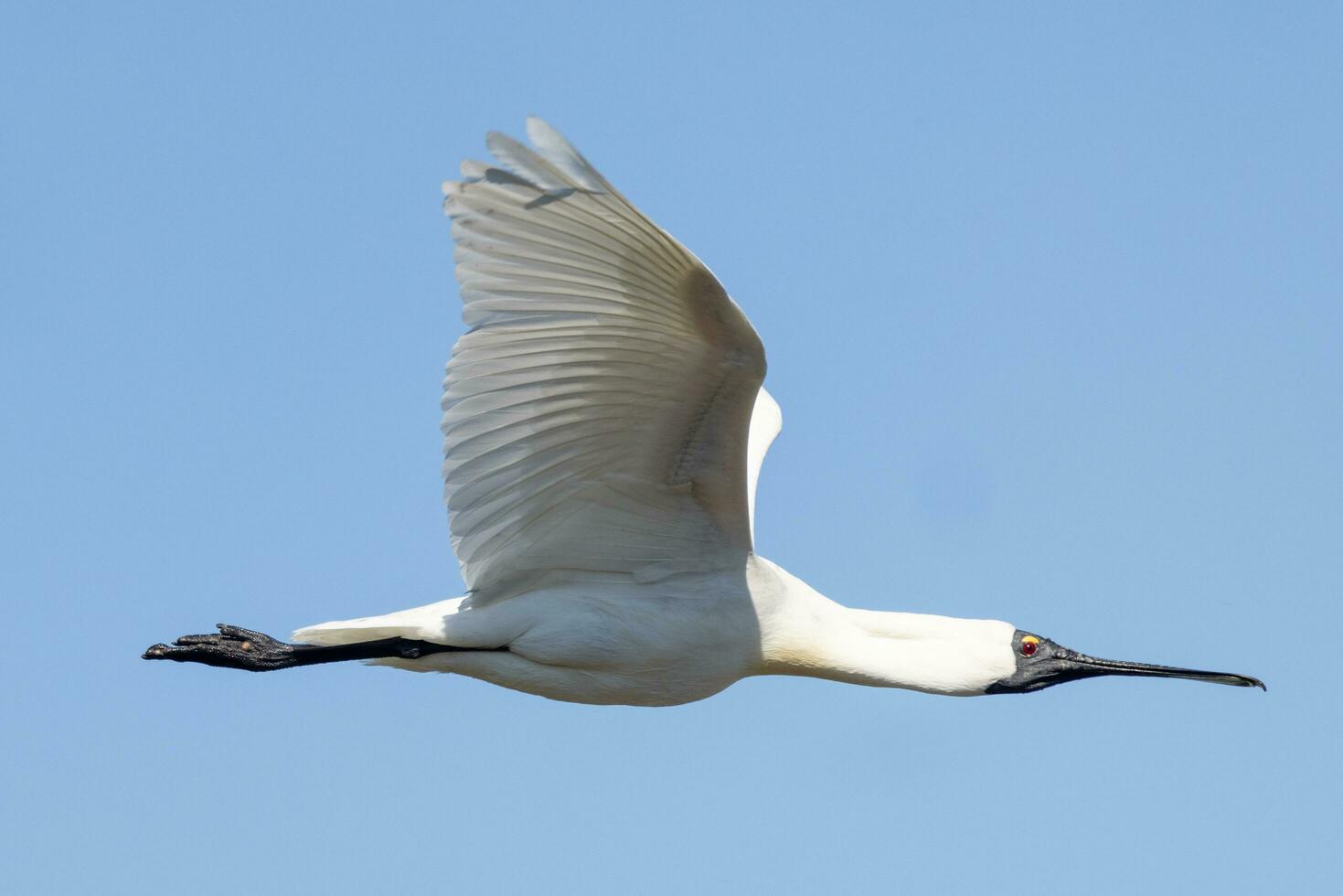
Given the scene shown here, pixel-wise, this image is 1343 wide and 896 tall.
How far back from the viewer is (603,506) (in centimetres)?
1012

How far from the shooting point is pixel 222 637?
11.1m

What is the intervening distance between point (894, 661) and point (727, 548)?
144 cm

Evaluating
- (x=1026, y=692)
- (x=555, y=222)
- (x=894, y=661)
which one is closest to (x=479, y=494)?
(x=555, y=222)

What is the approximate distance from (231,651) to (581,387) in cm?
324

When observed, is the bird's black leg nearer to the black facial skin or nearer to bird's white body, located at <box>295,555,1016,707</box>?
bird's white body, located at <box>295,555,1016,707</box>

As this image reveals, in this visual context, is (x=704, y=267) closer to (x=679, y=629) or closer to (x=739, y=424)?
(x=739, y=424)

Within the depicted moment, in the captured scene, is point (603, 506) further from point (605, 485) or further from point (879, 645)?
point (879, 645)

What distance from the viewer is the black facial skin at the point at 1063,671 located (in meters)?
11.4

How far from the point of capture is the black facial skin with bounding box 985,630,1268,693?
37.6ft

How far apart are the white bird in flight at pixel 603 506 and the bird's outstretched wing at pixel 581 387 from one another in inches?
0.5

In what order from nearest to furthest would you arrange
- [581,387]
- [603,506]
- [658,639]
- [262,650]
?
[581,387] → [603,506] → [658,639] → [262,650]

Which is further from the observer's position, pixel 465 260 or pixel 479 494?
pixel 479 494

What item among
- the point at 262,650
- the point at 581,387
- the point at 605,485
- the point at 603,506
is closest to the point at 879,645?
the point at 603,506

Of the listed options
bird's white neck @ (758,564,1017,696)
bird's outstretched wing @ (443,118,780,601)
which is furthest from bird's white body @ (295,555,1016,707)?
bird's outstretched wing @ (443,118,780,601)
